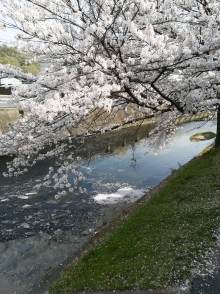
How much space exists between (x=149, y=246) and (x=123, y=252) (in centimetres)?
71

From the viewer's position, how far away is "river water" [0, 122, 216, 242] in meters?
9.88

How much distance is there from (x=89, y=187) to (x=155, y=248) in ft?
25.1

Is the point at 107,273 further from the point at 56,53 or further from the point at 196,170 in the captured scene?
the point at 196,170

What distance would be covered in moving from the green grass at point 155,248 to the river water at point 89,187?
2.72 meters

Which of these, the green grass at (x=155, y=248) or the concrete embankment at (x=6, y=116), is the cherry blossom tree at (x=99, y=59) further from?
the concrete embankment at (x=6, y=116)

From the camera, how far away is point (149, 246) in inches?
245

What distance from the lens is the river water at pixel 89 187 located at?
9.88 meters

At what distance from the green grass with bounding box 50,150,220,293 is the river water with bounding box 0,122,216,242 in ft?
8.93

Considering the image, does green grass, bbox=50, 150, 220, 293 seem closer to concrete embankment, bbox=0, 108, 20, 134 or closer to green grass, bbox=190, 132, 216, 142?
green grass, bbox=190, 132, 216, 142

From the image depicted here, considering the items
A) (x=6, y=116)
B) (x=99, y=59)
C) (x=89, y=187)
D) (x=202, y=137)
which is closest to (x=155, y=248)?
(x=99, y=59)

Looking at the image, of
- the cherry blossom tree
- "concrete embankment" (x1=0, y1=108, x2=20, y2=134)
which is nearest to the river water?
the cherry blossom tree

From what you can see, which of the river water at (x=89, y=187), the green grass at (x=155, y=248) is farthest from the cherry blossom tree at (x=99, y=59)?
the green grass at (x=155, y=248)

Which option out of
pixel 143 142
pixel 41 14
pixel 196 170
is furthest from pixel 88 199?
pixel 143 142

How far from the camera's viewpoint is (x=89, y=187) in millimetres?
13336
